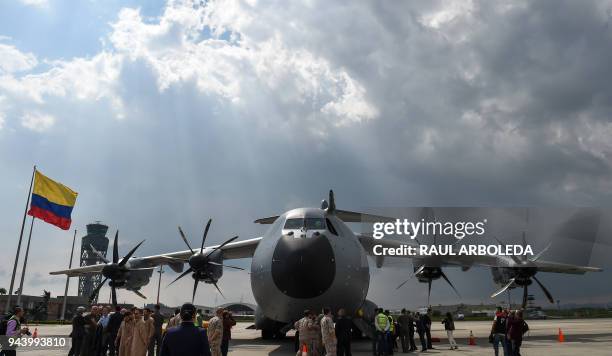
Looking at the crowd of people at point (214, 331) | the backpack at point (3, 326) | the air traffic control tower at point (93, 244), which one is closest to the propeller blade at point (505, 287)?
the crowd of people at point (214, 331)

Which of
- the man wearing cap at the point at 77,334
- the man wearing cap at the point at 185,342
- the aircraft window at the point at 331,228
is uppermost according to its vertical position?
the aircraft window at the point at 331,228

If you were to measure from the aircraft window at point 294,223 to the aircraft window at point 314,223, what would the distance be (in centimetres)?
16

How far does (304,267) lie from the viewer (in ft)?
39.3

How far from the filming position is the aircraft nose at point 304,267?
12.0m

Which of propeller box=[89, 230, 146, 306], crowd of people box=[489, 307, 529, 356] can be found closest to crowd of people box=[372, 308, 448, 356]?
crowd of people box=[489, 307, 529, 356]

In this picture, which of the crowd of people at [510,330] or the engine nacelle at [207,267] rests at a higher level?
the engine nacelle at [207,267]

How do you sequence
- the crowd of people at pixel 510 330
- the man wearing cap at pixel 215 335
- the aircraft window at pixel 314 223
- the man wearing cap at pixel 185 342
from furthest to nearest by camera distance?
Answer: the aircraft window at pixel 314 223 → the crowd of people at pixel 510 330 → the man wearing cap at pixel 215 335 → the man wearing cap at pixel 185 342

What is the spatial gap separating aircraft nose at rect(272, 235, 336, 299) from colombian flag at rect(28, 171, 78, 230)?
56.3 ft

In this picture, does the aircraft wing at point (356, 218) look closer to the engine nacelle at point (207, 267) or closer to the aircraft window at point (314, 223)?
the engine nacelle at point (207, 267)

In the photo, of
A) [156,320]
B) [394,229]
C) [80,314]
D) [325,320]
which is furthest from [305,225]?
[394,229]

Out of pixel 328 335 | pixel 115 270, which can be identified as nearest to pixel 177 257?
pixel 115 270

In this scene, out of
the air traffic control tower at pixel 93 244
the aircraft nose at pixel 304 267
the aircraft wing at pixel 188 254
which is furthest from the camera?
the air traffic control tower at pixel 93 244

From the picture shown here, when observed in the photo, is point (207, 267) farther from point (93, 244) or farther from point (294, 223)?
point (93, 244)

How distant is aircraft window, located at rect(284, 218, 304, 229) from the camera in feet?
44.6
